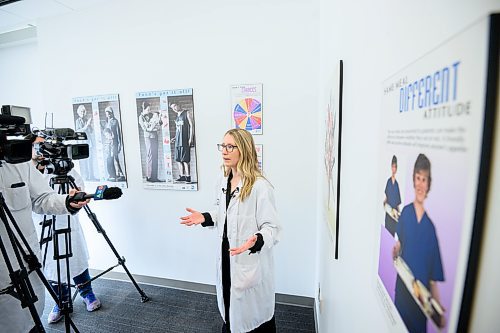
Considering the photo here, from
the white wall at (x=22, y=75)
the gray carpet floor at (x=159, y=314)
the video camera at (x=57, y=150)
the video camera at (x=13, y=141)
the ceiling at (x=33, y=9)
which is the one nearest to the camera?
the video camera at (x=13, y=141)

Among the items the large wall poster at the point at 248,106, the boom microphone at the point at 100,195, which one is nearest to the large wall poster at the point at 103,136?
the boom microphone at the point at 100,195

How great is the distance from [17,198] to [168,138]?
4.03ft

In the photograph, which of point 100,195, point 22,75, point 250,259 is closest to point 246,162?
point 250,259

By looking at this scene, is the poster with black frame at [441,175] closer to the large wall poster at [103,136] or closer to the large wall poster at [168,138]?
the large wall poster at [168,138]

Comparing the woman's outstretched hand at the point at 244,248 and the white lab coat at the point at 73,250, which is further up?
the woman's outstretched hand at the point at 244,248

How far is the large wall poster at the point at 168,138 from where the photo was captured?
233 cm

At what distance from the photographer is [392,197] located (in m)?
0.46

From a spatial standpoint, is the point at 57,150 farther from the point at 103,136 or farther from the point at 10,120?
the point at 103,136

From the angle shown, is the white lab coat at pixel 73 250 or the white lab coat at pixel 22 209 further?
the white lab coat at pixel 73 250

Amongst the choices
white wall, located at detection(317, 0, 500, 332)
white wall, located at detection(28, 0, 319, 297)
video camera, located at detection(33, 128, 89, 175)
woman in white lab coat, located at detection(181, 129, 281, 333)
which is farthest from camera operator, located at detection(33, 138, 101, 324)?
white wall, located at detection(317, 0, 500, 332)

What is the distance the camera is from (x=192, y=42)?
2.24 m

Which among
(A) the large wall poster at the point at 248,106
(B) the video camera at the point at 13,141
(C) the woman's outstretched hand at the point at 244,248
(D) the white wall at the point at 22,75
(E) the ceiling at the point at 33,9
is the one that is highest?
(E) the ceiling at the point at 33,9

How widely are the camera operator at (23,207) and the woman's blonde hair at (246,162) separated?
1.10 meters

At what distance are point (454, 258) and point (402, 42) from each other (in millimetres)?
394
